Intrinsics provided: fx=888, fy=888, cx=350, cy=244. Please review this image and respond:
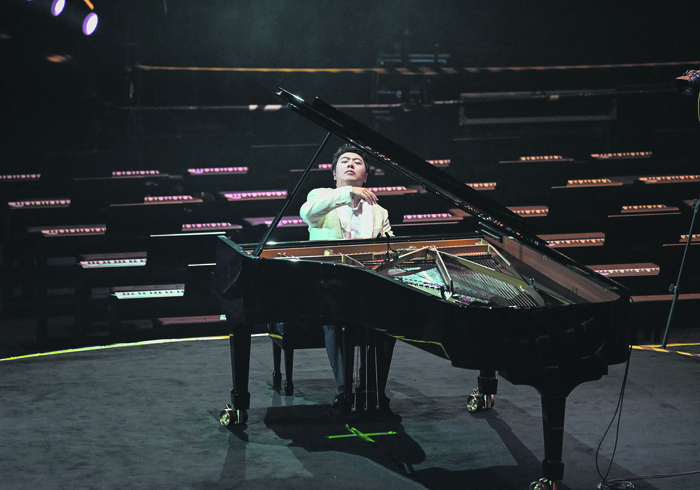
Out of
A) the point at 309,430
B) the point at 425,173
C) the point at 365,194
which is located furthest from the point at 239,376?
the point at 425,173

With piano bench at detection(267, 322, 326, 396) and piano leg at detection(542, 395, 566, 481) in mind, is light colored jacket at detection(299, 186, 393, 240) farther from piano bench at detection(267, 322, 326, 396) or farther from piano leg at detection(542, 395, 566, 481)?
piano leg at detection(542, 395, 566, 481)

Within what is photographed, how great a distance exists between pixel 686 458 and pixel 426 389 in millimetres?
1341

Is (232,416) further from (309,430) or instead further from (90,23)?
(90,23)

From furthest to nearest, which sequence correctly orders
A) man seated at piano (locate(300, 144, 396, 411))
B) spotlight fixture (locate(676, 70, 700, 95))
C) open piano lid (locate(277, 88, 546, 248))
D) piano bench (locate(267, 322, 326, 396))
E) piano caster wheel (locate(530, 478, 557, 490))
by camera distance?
1. spotlight fixture (locate(676, 70, 700, 95))
2. piano bench (locate(267, 322, 326, 396))
3. man seated at piano (locate(300, 144, 396, 411))
4. open piano lid (locate(277, 88, 546, 248))
5. piano caster wheel (locate(530, 478, 557, 490))

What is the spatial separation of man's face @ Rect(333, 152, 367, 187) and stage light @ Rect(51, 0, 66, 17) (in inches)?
108

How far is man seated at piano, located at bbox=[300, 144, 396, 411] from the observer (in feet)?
13.0

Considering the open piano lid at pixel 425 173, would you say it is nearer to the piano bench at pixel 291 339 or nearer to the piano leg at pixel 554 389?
the piano leg at pixel 554 389

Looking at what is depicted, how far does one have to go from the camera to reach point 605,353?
290cm

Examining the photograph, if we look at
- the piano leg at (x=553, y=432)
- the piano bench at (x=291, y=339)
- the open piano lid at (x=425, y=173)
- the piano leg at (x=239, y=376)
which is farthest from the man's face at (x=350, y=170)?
the piano leg at (x=553, y=432)

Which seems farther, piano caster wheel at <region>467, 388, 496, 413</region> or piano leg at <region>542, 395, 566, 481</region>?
piano caster wheel at <region>467, 388, 496, 413</region>

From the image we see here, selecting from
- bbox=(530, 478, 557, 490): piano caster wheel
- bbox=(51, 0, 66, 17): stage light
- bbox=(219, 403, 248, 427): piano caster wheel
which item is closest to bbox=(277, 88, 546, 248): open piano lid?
bbox=(530, 478, 557, 490): piano caster wheel

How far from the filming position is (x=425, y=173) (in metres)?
3.34

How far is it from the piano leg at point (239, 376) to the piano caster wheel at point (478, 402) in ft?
3.31

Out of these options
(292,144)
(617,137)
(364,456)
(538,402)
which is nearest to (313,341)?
(364,456)
